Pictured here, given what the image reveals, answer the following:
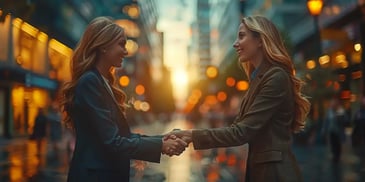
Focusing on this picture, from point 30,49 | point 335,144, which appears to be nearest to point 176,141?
Result: point 335,144

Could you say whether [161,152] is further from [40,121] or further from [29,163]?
[40,121]

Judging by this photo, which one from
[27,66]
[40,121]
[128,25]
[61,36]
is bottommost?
[40,121]

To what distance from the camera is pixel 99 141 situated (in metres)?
3.35

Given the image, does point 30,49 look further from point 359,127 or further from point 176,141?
point 176,141

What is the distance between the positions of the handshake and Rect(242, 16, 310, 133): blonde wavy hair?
66 cm

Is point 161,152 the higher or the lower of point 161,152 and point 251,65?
the lower

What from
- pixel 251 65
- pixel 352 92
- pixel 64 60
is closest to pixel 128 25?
pixel 64 60

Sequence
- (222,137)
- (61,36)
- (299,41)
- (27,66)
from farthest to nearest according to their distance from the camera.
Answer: (299,41) → (61,36) → (27,66) → (222,137)

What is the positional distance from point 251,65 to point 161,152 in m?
0.87

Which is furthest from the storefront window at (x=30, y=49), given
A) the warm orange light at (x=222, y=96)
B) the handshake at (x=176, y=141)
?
the warm orange light at (x=222, y=96)

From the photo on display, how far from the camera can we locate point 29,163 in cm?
1791

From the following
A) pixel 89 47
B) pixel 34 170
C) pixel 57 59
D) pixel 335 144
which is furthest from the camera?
pixel 57 59

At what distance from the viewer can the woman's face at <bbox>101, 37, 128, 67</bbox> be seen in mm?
3618

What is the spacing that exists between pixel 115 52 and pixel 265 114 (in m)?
0.98
